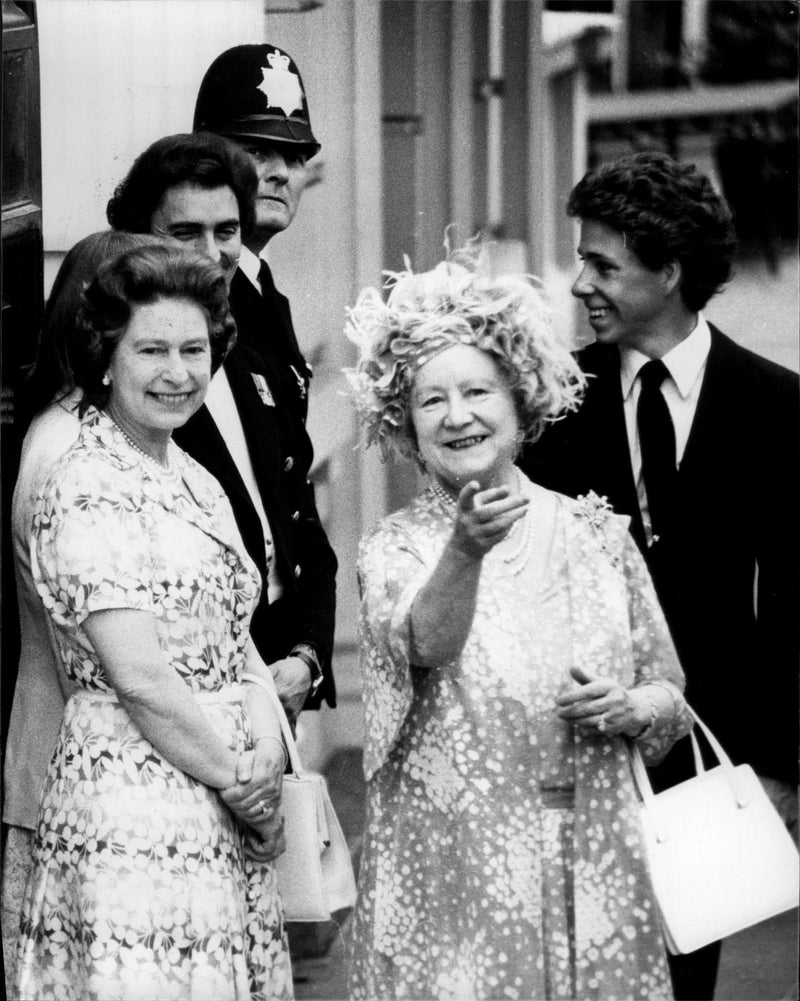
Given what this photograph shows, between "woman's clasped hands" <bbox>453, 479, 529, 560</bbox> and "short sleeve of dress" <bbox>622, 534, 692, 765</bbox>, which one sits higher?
"woman's clasped hands" <bbox>453, 479, 529, 560</bbox>

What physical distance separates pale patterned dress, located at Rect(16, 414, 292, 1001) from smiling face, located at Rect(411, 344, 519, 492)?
1.49 ft

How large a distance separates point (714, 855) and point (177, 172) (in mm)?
1794

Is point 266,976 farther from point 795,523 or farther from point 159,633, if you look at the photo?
point 795,523

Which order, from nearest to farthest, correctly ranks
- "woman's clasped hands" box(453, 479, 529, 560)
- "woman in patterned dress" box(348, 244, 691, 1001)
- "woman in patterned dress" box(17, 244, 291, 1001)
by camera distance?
"woman's clasped hands" box(453, 479, 529, 560) → "woman in patterned dress" box(17, 244, 291, 1001) → "woman in patterned dress" box(348, 244, 691, 1001)

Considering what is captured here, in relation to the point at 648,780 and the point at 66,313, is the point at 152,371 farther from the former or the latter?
the point at 648,780

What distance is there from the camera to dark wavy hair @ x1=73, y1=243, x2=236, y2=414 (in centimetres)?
333

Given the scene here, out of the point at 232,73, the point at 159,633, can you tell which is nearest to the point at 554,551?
the point at 159,633

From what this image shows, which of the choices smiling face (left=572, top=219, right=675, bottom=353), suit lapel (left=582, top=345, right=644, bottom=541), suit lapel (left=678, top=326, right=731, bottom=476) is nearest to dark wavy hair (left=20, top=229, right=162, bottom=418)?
smiling face (left=572, top=219, right=675, bottom=353)

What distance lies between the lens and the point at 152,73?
406 cm

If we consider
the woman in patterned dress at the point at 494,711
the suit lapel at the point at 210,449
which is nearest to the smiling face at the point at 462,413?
the woman in patterned dress at the point at 494,711

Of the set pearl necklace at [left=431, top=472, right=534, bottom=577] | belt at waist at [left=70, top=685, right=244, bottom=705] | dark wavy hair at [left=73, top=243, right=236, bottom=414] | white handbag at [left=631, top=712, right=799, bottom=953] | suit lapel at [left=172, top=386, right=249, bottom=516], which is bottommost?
white handbag at [left=631, top=712, right=799, bottom=953]

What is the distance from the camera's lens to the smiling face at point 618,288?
4.02m

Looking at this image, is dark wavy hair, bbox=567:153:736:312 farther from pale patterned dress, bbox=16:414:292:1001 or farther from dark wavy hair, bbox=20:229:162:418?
pale patterned dress, bbox=16:414:292:1001

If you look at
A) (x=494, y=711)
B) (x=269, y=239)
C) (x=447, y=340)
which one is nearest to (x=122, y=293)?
(x=447, y=340)
